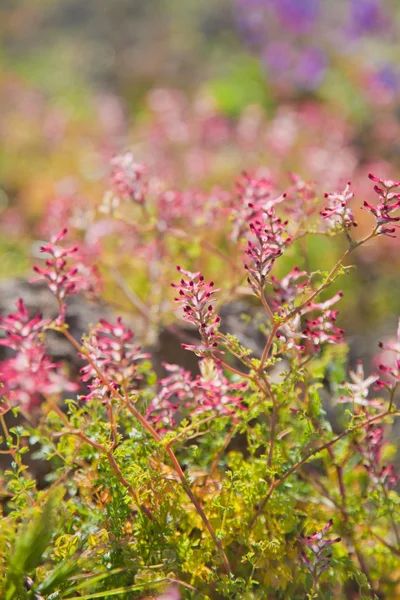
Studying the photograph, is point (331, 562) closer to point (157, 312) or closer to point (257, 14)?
point (157, 312)

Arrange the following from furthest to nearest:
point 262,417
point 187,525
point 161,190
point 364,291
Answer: point 364,291 < point 161,190 < point 262,417 < point 187,525

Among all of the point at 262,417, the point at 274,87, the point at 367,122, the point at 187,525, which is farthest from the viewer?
the point at 274,87

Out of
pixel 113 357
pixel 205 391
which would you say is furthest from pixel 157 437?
pixel 113 357

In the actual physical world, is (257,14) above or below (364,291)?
above

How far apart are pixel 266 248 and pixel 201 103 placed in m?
5.43

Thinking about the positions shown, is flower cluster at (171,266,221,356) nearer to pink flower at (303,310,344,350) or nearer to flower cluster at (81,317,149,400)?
flower cluster at (81,317,149,400)

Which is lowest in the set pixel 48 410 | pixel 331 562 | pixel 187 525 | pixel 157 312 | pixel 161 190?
pixel 331 562

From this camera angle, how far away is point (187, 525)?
5.76 feet

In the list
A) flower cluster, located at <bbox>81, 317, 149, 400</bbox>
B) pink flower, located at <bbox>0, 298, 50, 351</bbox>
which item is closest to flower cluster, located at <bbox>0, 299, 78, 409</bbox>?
pink flower, located at <bbox>0, 298, 50, 351</bbox>

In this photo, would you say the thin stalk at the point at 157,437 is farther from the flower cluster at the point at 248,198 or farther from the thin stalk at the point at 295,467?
the flower cluster at the point at 248,198

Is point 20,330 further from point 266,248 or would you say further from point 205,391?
point 266,248

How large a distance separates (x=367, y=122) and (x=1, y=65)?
731 cm

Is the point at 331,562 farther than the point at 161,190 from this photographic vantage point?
No

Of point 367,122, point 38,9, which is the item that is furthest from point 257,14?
point 38,9
